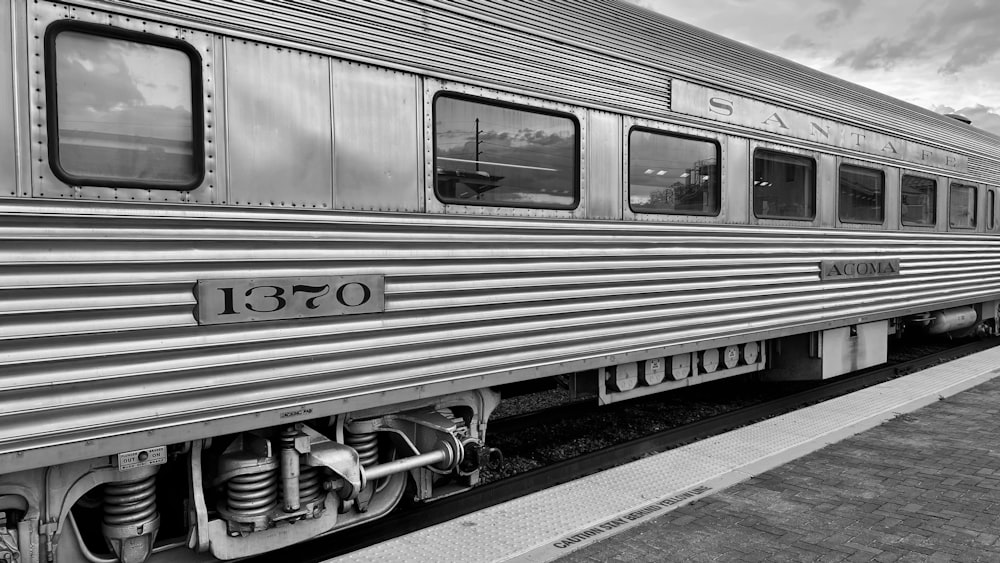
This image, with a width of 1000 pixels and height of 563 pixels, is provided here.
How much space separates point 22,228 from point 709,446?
171 inches

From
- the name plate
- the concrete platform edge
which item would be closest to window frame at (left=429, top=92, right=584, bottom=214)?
the concrete platform edge

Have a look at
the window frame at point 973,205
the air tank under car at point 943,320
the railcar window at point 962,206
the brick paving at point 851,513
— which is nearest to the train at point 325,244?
the brick paving at point 851,513

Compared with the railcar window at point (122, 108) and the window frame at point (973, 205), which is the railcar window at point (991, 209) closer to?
the window frame at point (973, 205)

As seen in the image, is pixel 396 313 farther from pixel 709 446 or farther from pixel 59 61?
pixel 709 446

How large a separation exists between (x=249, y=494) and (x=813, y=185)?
562 centimetres

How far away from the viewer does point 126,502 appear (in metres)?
3.09

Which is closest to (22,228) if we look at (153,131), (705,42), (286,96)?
(153,131)

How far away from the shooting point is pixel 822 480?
4.37m

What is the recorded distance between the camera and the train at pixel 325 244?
8.93 feet

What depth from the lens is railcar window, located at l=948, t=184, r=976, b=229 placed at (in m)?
8.76

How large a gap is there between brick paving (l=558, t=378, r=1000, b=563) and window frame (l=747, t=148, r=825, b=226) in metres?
1.97

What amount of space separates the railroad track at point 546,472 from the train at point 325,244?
198mm

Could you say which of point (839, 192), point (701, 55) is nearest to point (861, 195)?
point (839, 192)

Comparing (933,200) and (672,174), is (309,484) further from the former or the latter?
(933,200)
